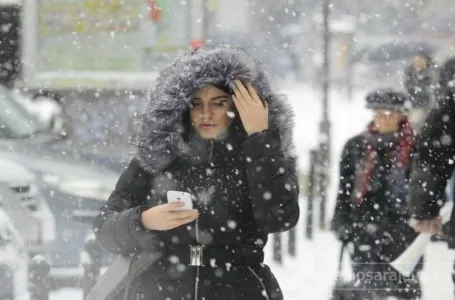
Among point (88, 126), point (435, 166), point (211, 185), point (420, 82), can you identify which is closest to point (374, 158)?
point (435, 166)

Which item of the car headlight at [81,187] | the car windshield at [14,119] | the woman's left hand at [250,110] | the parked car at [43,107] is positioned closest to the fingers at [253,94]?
the woman's left hand at [250,110]

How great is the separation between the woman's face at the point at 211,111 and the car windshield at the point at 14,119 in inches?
183

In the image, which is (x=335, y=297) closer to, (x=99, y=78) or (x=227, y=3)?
(x=99, y=78)

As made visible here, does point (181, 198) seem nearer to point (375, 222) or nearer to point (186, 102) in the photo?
point (186, 102)

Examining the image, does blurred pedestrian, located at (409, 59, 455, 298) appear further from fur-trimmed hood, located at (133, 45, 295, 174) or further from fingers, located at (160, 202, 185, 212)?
fingers, located at (160, 202, 185, 212)

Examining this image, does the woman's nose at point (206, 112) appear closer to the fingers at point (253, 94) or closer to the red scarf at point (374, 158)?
the fingers at point (253, 94)

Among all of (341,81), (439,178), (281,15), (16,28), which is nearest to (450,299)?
(439,178)

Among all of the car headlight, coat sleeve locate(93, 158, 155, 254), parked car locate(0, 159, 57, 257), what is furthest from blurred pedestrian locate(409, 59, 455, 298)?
the car headlight

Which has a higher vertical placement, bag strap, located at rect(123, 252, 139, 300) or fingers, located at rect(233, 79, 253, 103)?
fingers, located at rect(233, 79, 253, 103)

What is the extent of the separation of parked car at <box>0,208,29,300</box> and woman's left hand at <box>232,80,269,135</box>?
2.64m

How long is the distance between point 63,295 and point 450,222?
2381 mm

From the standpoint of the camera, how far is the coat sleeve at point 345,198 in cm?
645

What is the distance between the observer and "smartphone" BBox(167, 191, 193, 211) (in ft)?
9.64

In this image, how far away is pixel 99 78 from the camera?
12625 millimetres
